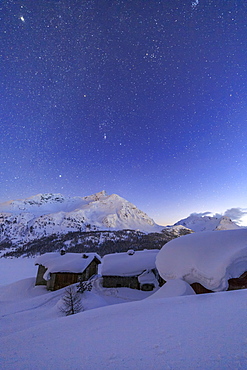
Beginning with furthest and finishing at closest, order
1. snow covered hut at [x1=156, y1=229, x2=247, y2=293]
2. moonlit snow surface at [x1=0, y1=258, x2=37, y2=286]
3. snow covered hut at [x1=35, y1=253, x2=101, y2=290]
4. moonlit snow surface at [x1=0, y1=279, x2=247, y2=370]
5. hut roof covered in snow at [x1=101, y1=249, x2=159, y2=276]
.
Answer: moonlit snow surface at [x1=0, y1=258, x2=37, y2=286], snow covered hut at [x1=35, y1=253, x2=101, y2=290], hut roof covered in snow at [x1=101, y1=249, x2=159, y2=276], snow covered hut at [x1=156, y1=229, x2=247, y2=293], moonlit snow surface at [x1=0, y1=279, x2=247, y2=370]

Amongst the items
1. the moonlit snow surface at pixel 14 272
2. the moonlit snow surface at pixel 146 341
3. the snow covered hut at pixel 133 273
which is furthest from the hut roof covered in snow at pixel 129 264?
the moonlit snow surface at pixel 14 272

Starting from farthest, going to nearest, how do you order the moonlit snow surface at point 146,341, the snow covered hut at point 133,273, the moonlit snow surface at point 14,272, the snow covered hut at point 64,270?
the moonlit snow surface at point 14,272 < the snow covered hut at point 64,270 < the snow covered hut at point 133,273 < the moonlit snow surface at point 146,341

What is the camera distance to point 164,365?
70.5 inches

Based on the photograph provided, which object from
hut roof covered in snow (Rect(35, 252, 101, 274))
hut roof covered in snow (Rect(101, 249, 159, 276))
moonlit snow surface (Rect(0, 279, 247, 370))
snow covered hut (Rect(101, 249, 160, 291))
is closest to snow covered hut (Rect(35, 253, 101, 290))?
hut roof covered in snow (Rect(35, 252, 101, 274))

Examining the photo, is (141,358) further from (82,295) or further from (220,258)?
(82,295)

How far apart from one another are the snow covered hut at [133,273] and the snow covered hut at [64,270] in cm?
304

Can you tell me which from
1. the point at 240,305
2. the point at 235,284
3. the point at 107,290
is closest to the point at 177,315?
the point at 240,305

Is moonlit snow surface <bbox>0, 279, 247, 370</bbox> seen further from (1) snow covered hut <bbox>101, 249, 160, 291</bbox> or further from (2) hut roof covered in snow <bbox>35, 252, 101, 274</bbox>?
(2) hut roof covered in snow <bbox>35, 252, 101, 274</bbox>

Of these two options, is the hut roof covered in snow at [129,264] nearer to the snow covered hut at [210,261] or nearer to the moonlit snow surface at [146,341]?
the snow covered hut at [210,261]

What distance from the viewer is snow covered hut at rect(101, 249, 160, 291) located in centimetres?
1702

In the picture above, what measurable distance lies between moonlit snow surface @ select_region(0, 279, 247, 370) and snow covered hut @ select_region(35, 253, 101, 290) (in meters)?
17.4

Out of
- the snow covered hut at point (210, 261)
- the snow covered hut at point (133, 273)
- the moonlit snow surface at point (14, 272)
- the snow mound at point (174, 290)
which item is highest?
the snow covered hut at point (210, 261)

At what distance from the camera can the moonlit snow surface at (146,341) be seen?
1.87 meters

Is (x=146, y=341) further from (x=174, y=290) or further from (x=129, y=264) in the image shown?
(x=129, y=264)
